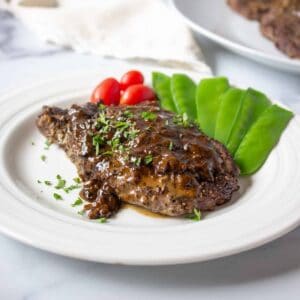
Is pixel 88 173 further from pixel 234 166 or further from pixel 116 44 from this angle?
pixel 116 44

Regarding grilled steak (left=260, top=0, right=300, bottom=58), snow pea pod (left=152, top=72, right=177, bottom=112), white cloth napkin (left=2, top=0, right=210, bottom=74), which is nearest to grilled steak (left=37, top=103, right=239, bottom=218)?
snow pea pod (left=152, top=72, right=177, bottom=112)

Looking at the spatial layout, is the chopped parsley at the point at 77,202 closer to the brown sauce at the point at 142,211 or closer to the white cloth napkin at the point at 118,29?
the brown sauce at the point at 142,211

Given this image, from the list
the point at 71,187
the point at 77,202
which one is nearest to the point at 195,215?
the point at 77,202

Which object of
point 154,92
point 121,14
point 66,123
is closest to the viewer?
point 66,123

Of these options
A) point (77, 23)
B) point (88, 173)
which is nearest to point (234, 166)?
point (88, 173)

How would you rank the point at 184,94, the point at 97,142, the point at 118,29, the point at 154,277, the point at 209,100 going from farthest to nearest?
the point at 118,29 → the point at 184,94 → the point at 209,100 → the point at 97,142 → the point at 154,277

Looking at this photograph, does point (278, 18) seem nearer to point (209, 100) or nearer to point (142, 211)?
point (209, 100)
